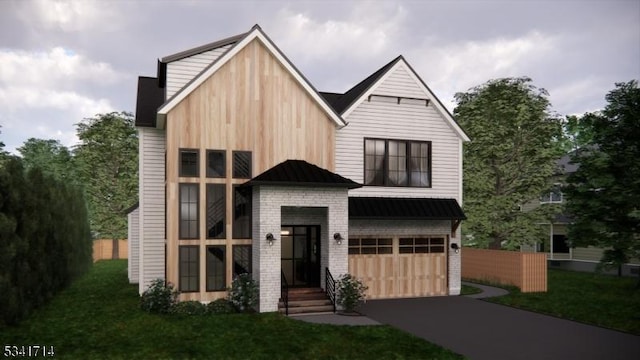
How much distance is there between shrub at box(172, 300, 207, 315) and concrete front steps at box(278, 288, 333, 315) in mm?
2517

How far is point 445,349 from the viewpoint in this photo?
11688 mm

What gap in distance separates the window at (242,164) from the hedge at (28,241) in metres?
6.38

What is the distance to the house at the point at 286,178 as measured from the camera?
16.7m

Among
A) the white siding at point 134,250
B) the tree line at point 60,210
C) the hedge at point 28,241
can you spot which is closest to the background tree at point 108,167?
the tree line at point 60,210

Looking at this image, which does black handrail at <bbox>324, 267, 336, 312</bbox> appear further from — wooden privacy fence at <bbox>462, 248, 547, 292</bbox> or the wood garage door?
wooden privacy fence at <bbox>462, 248, 547, 292</bbox>

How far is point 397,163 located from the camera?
2031 centimetres

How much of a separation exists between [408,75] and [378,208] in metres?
5.84

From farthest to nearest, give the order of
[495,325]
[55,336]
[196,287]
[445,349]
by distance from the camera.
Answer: [196,287] < [495,325] < [55,336] < [445,349]

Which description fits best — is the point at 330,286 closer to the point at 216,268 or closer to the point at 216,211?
the point at 216,268

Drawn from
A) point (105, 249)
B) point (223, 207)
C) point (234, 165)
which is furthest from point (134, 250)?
point (105, 249)

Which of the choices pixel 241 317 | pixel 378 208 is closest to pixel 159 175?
pixel 241 317

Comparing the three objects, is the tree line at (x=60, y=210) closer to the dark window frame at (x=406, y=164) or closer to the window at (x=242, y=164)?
the window at (x=242, y=164)

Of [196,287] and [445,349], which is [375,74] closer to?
[196,287]

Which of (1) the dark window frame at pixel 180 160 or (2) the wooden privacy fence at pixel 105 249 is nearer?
(1) the dark window frame at pixel 180 160
